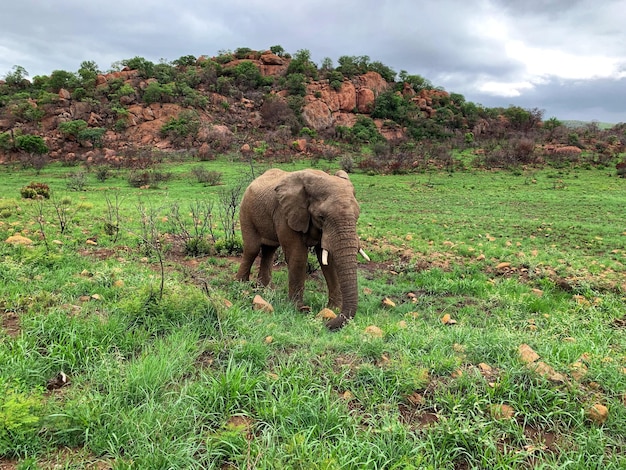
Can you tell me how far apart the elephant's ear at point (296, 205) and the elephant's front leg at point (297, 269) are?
1.31 ft

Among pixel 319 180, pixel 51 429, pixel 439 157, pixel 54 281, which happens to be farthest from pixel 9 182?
pixel 439 157

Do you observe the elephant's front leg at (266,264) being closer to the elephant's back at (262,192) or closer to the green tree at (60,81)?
the elephant's back at (262,192)

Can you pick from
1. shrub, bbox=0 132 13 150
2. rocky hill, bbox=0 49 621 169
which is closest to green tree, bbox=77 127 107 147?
rocky hill, bbox=0 49 621 169

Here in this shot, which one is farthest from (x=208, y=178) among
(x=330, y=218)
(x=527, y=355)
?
(x=527, y=355)

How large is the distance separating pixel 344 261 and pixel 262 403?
8.88 ft

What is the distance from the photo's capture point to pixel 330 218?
17.1 ft

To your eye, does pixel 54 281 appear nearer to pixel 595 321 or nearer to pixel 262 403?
pixel 262 403

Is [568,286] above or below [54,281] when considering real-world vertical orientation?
below

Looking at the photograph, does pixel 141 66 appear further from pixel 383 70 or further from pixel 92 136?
pixel 383 70

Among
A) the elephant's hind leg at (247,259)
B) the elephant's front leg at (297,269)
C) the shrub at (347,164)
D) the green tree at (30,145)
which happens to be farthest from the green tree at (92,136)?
the elephant's front leg at (297,269)

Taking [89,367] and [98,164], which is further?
[98,164]

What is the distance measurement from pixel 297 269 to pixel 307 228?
707mm

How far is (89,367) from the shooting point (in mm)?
2873

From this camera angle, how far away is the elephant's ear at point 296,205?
5.61m
